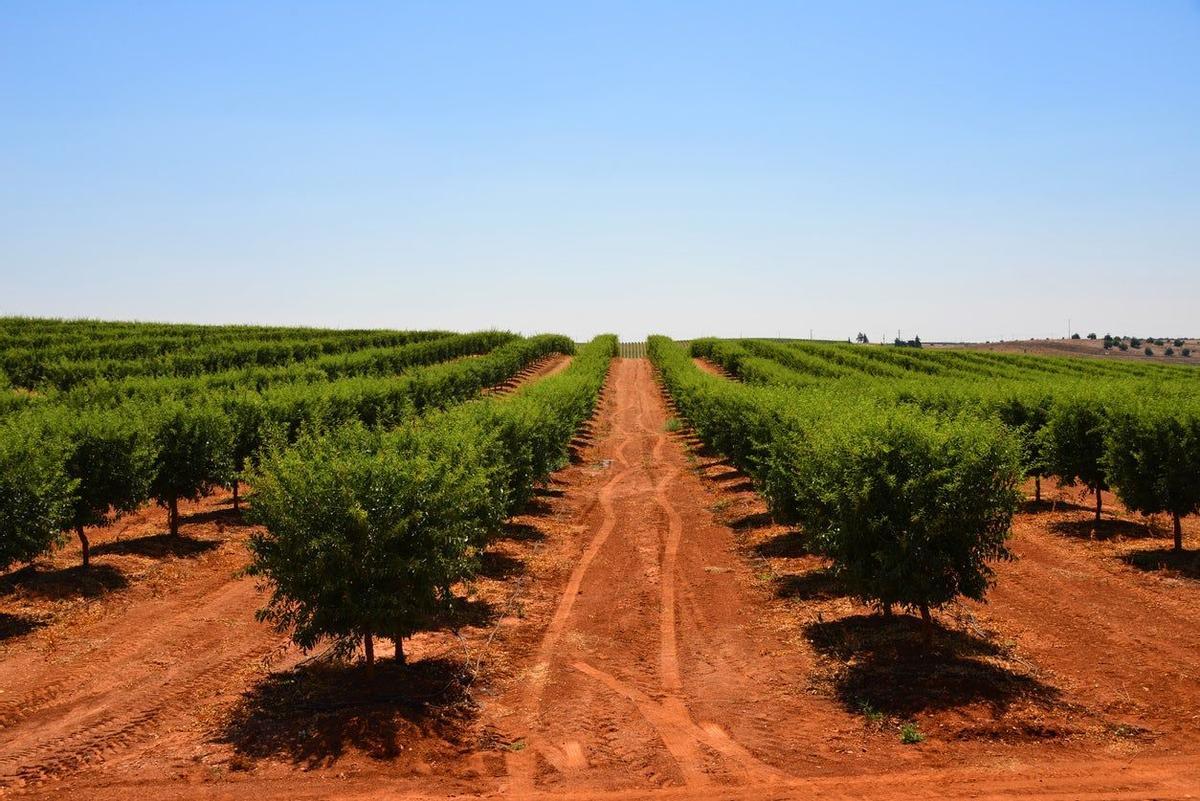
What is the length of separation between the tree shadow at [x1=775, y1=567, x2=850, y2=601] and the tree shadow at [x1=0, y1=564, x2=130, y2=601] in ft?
48.8

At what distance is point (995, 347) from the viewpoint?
153750 mm

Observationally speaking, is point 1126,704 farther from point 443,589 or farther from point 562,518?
point 562,518

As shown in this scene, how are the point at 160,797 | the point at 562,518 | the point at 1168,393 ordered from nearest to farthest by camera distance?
the point at 160,797 → the point at 1168,393 → the point at 562,518

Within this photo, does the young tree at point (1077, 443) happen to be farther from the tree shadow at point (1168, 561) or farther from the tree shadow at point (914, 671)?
the tree shadow at point (914, 671)

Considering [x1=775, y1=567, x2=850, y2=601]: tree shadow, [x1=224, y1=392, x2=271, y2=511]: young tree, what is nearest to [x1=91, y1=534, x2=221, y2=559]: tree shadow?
[x1=224, y1=392, x2=271, y2=511]: young tree

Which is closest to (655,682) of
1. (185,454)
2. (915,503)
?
(915,503)

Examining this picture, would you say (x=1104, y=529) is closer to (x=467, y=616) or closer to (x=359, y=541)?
(x=467, y=616)

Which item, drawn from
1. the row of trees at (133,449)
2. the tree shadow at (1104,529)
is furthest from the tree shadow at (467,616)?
the tree shadow at (1104,529)

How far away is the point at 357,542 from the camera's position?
12.1 meters

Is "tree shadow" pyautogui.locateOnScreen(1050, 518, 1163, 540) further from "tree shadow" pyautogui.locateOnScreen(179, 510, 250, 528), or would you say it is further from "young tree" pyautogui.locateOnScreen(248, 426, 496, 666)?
"tree shadow" pyautogui.locateOnScreen(179, 510, 250, 528)

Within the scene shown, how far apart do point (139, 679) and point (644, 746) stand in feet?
27.1

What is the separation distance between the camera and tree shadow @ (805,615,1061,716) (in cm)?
1261

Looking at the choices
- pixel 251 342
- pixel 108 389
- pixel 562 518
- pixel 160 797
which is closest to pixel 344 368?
pixel 251 342

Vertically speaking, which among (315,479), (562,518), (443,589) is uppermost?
(315,479)
